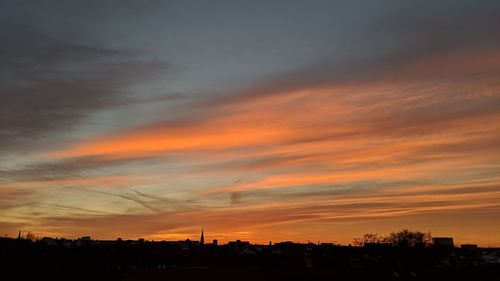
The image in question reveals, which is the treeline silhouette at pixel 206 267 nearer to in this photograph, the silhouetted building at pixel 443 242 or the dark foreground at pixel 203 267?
the dark foreground at pixel 203 267

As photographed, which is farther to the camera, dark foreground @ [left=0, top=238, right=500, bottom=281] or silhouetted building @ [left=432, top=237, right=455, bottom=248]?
silhouetted building @ [left=432, top=237, right=455, bottom=248]

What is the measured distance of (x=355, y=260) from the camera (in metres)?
103

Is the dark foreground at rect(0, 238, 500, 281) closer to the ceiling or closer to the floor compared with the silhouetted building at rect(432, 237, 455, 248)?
closer to the floor

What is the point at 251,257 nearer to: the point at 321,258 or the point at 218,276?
the point at 321,258

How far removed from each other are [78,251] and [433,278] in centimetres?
6046

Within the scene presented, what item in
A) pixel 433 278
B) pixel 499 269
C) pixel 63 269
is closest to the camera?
pixel 63 269

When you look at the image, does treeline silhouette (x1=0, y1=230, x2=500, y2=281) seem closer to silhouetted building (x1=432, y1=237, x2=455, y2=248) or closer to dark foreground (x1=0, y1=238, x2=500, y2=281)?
dark foreground (x1=0, y1=238, x2=500, y2=281)

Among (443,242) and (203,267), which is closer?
(203,267)

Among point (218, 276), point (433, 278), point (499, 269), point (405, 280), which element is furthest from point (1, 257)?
point (499, 269)

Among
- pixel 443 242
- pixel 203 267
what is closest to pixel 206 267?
pixel 203 267

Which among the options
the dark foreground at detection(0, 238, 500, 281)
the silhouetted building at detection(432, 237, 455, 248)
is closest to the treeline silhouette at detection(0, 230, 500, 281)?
the dark foreground at detection(0, 238, 500, 281)

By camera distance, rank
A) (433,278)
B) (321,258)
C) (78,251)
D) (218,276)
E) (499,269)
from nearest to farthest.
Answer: (218,276)
(433,278)
(499,269)
(78,251)
(321,258)

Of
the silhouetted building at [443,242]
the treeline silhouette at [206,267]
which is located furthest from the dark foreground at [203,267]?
the silhouetted building at [443,242]

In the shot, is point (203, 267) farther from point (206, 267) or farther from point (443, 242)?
point (443, 242)
